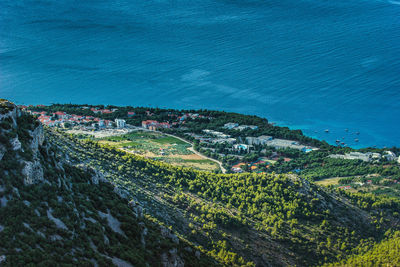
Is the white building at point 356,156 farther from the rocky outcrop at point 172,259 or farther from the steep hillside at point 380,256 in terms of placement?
the rocky outcrop at point 172,259

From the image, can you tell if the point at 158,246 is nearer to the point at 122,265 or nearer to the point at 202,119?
the point at 122,265

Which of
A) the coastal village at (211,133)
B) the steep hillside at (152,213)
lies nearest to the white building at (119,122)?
the coastal village at (211,133)

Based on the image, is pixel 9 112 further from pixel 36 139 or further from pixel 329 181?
pixel 329 181

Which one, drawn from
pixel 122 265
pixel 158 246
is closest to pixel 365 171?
pixel 158 246

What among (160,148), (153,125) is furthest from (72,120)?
(160,148)

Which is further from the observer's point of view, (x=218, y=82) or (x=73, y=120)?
(x=218, y=82)

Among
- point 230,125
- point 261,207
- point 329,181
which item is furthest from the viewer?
point 230,125
